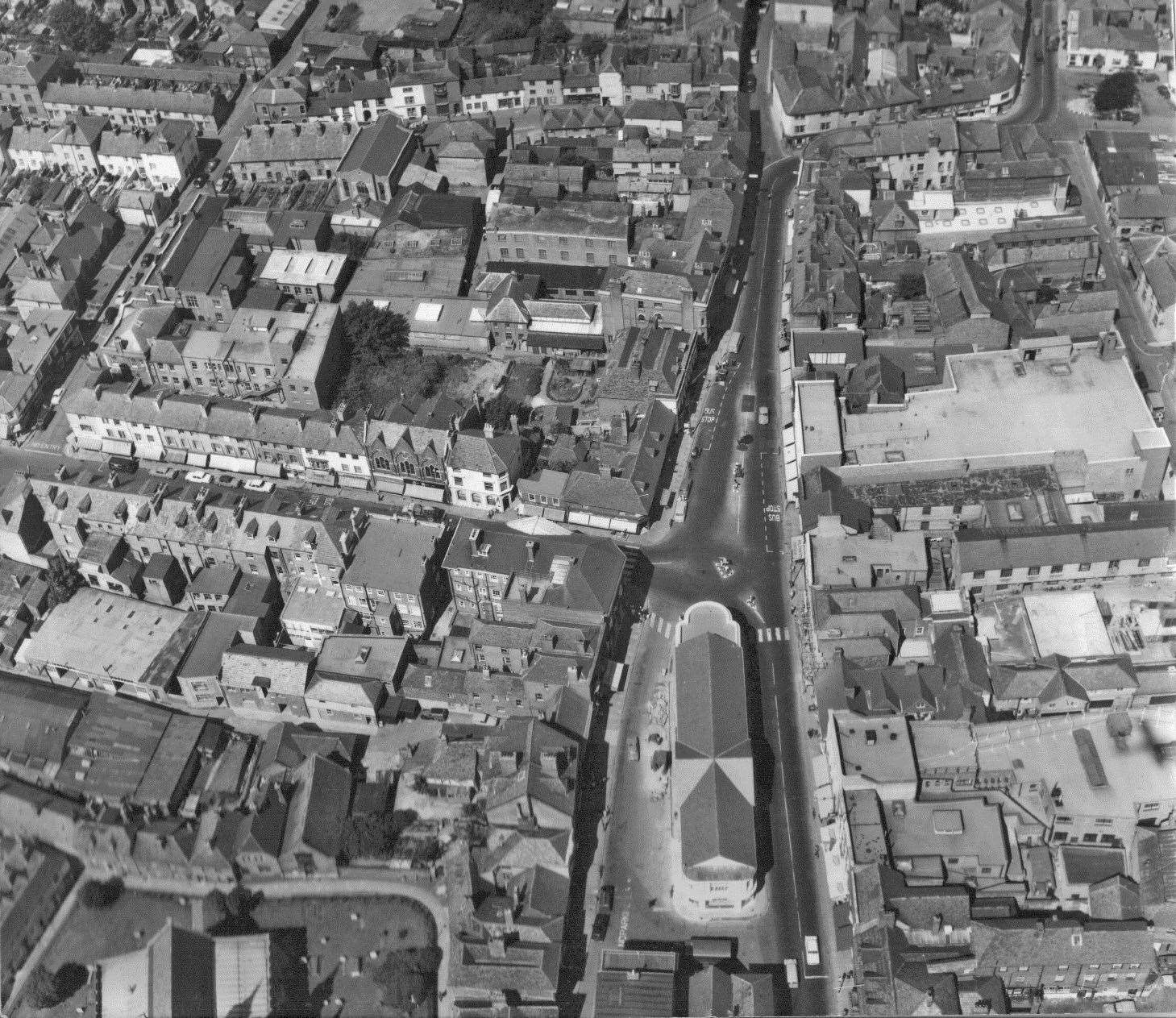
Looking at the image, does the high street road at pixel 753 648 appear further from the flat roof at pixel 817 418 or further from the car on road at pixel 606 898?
the flat roof at pixel 817 418

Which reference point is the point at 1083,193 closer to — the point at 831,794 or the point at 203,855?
the point at 831,794

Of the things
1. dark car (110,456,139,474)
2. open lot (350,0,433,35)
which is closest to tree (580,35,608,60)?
open lot (350,0,433,35)

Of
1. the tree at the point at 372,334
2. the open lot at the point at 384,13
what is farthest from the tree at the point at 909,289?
the open lot at the point at 384,13

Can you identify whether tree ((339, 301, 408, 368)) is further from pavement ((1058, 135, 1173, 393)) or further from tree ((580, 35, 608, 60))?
pavement ((1058, 135, 1173, 393))

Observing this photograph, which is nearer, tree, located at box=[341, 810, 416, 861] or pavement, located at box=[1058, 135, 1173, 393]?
tree, located at box=[341, 810, 416, 861]

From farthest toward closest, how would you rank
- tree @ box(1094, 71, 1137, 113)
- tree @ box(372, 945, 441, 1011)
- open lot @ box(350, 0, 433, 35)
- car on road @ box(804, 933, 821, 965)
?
open lot @ box(350, 0, 433, 35)
tree @ box(1094, 71, 1137, 113)
car on road @ box(804, 933, 821, 965)
tree @ box(372, 945, 441, 1011)

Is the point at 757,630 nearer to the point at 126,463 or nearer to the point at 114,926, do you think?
the point at 114,926

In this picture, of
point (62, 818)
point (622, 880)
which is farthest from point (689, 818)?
point (62, 818)
